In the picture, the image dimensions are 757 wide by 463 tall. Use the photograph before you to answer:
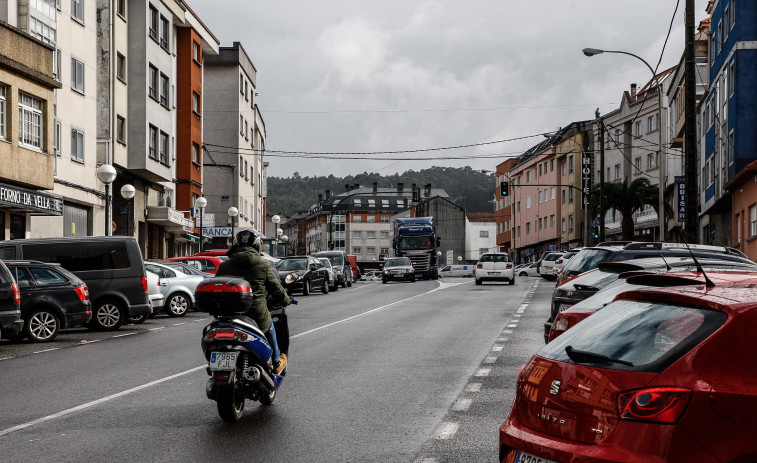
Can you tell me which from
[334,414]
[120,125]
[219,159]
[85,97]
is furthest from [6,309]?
[219,159]

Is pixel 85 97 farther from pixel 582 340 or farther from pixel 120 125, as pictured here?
pixel 582 340

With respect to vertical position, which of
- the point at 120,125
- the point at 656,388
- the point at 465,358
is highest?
the point at 120,125

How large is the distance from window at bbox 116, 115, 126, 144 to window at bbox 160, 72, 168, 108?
4.39m

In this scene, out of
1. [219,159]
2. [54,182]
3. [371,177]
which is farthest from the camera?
[371,177]

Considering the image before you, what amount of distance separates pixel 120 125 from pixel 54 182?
845cm

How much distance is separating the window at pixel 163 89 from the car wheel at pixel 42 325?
27.2 m

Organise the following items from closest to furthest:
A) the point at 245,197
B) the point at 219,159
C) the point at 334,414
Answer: the point at 334,414, the point at 219,159, the point at 245,197

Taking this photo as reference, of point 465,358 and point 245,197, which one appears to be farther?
point 245,197

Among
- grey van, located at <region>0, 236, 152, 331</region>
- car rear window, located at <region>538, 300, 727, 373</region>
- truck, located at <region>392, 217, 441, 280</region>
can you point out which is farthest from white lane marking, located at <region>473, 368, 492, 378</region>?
truck, located at <region>392, 217, 441, 280</region>

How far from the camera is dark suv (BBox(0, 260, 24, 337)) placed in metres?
16.1

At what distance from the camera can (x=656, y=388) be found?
4082mm

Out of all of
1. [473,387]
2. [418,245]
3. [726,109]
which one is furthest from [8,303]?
[418,245]

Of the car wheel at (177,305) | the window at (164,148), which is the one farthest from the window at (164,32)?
the car wheel at (177,305)

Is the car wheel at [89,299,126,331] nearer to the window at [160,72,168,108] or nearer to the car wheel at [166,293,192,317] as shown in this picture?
the car wheel at [166,293,192,317]
